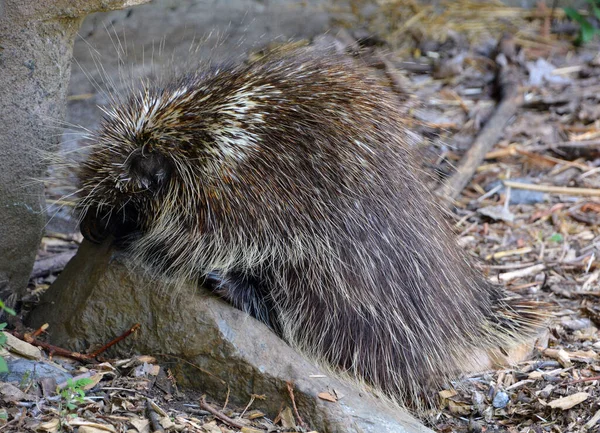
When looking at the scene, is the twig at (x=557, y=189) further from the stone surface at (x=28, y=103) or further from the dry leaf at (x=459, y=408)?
the stone surface at (x=28, y=103)

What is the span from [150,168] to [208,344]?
761 millimetres

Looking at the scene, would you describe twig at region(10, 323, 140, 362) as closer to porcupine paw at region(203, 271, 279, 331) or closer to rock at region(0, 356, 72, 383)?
rock at region(0, 356, 72, 383)

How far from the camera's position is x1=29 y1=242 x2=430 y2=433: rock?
9.20 feet

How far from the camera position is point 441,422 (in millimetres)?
3205

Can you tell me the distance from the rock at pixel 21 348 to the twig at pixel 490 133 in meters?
2.34

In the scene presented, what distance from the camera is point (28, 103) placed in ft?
10.1

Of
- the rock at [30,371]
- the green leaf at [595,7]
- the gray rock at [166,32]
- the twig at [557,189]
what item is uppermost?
→ the green leaf at [595,7]

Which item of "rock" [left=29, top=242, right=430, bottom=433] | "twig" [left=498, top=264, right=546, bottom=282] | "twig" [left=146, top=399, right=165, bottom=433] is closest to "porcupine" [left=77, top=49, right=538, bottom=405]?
"rock" [left=29, top=242, right=430, bottom=433]

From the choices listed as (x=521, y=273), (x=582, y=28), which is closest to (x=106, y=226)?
(x=521, y=273)

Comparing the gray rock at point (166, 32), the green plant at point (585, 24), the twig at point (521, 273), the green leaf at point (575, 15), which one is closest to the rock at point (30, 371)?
the twig at point (521, 273)

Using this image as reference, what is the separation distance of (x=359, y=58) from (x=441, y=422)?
169 centimetres

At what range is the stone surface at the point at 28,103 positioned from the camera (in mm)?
2971

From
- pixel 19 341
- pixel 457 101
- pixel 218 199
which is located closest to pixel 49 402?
pixel 19 341

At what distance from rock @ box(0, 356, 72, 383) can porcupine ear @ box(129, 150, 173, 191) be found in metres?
0.80
